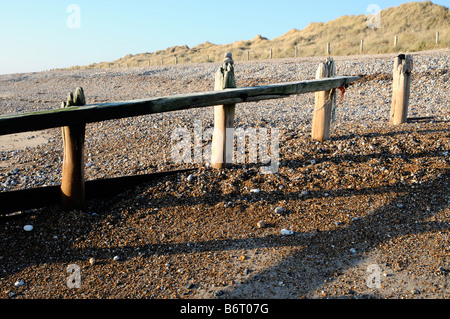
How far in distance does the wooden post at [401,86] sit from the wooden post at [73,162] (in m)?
5.72

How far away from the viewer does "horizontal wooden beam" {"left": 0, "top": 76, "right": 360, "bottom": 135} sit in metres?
3.89

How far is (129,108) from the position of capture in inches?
173

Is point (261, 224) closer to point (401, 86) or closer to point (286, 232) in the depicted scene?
point (286, 232)

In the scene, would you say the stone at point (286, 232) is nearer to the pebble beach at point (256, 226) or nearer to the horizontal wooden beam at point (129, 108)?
the pebble beach at point (256, 226)

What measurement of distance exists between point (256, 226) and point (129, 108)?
77.6 inches

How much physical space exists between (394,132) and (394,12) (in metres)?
34.2

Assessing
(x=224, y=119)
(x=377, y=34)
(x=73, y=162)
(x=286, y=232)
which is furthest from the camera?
(x=377, y=34)

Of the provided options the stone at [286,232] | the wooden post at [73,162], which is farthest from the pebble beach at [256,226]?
the wooden post at [73,162]

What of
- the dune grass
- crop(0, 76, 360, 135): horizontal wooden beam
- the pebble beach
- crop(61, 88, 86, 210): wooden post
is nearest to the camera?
the pebble beach

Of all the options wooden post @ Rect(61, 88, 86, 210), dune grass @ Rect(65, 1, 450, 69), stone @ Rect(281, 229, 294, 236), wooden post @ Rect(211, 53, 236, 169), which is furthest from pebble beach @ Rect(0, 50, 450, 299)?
dune grass @ Rect(65, 1, 450, 69)

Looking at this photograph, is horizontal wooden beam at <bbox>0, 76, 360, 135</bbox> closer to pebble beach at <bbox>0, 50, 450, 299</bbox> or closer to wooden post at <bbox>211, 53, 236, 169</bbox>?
wooden post at <bbox>211, 53, 236, 169</bbox>

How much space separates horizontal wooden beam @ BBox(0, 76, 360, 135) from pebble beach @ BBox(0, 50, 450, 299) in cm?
106

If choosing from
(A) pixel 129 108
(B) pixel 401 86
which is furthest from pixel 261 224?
(B) pixel 401 86
